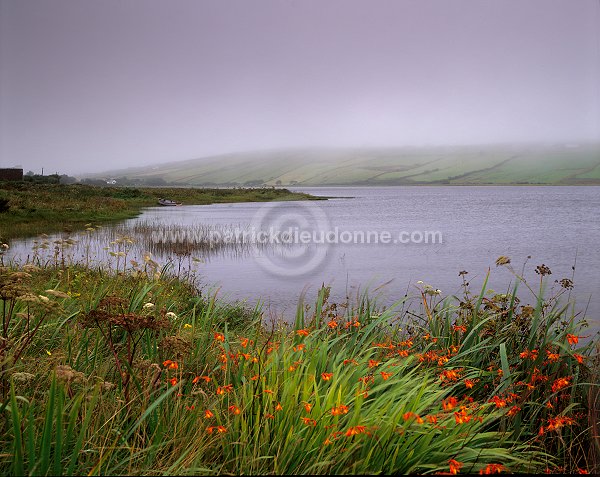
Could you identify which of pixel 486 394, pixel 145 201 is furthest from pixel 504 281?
pixel 145 201

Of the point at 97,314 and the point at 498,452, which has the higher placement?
the point at 97,314

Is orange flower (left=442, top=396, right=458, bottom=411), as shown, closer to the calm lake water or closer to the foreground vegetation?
the foreground vegetation

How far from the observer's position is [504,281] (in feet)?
51.6

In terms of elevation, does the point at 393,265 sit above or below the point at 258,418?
below

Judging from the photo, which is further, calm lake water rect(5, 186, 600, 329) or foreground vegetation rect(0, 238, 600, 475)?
calm lake water rect(5, 186, 600, 329)

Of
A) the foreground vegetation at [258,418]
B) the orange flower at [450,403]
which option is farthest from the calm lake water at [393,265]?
the orange flower at [450,403]

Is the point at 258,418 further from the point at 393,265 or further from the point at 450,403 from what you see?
the point at 393,265

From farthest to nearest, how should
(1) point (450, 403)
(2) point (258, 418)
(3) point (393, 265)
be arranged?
1. (3) point (393, 265)
2. (2) point (258, 418)
3. (1) point (450, 403)

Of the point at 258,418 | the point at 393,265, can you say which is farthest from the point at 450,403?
the point at 393,265

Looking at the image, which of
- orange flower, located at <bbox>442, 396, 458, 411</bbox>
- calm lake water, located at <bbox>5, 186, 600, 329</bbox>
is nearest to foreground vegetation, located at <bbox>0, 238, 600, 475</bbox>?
orange flower, located at <bbox>442, 396, 458, 411</bbox>

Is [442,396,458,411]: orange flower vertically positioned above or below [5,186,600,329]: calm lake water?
above

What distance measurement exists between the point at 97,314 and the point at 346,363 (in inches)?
88.6

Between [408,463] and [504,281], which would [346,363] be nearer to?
[408,463]

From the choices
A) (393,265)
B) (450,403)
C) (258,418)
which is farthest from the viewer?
(393,265)
